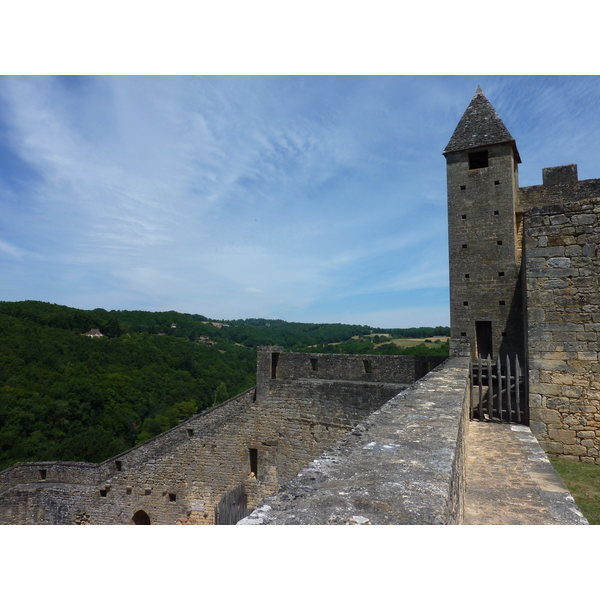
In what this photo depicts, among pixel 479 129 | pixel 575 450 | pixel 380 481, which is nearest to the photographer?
pixel 380 481

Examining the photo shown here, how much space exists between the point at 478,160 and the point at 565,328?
871 centimetres

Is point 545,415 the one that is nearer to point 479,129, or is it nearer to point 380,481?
point 380,481

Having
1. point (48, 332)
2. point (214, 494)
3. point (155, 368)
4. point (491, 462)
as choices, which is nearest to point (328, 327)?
point (155, 368)

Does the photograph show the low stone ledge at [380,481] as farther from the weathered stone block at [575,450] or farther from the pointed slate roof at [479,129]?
the pointed slate roof at [479,129]

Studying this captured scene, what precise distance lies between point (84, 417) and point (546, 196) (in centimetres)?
4359

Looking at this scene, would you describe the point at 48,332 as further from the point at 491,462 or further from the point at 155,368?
the point at 491,462

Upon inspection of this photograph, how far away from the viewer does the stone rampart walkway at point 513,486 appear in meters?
3.40

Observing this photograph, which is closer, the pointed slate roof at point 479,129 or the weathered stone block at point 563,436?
the weathered stone block at point 563,436

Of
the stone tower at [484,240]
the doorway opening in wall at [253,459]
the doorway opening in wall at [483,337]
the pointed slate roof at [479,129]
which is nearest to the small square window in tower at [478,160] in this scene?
the stone tower at [484,240]

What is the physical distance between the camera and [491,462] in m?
4.81

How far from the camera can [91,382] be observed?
137 ft

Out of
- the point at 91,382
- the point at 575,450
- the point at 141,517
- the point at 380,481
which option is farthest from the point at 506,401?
the point at 91,382

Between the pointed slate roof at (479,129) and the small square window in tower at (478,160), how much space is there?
18.6 inches

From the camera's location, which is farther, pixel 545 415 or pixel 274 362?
pixel 274 362
